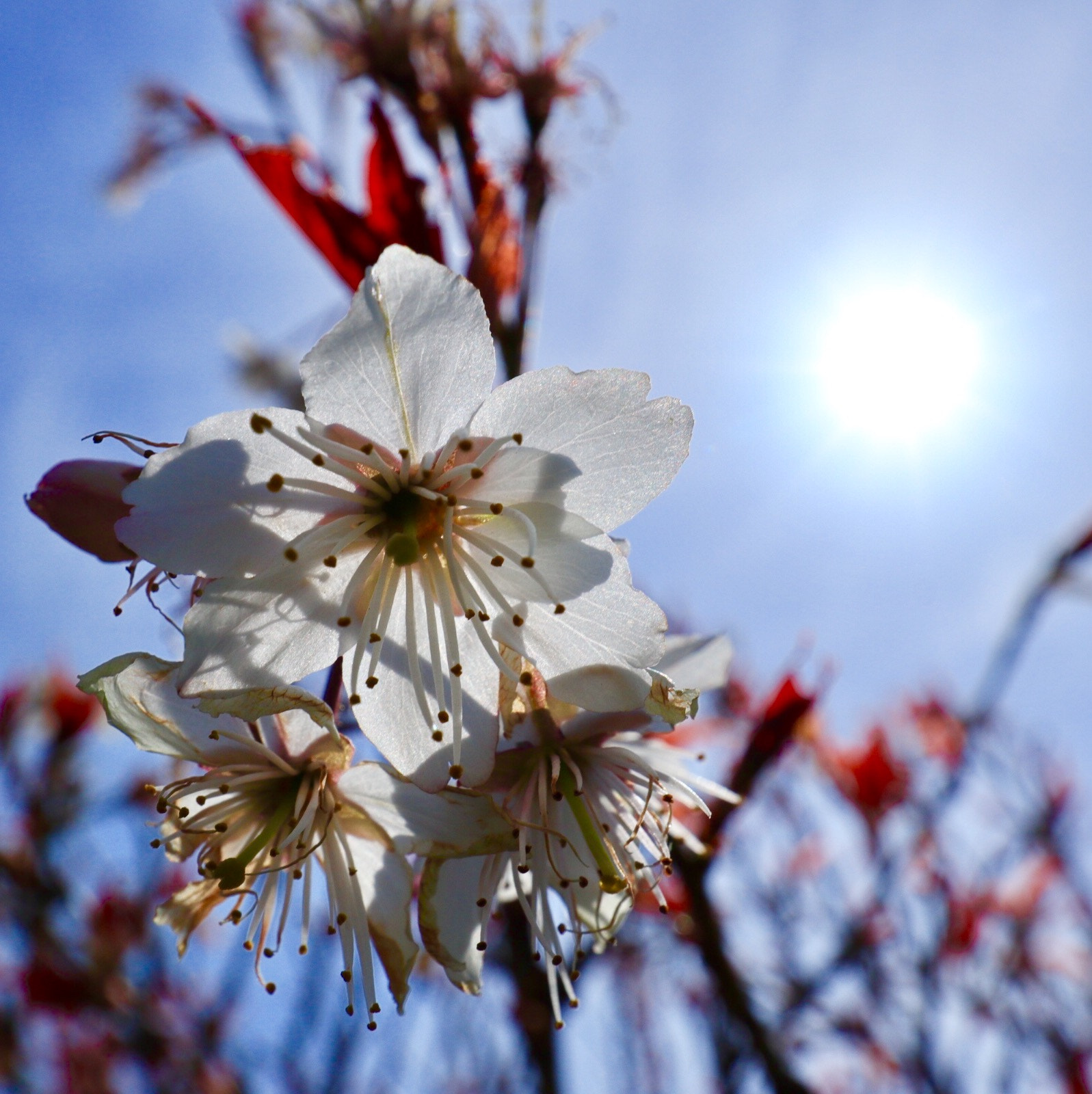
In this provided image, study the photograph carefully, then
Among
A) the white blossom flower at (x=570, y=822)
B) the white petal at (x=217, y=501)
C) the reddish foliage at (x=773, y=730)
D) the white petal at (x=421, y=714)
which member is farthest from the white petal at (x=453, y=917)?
the reddish foliage at (x=773, y=730)

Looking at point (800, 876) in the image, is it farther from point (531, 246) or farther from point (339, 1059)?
point (531, 246)

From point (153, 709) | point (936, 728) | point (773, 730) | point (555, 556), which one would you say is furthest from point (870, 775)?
point (153, 709)

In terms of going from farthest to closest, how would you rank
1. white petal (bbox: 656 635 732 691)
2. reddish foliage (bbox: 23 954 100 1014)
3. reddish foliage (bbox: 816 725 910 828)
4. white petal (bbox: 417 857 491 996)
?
reddish foliage (bbox: 816 725 910 828), reddish foliage (bbox: 23 954 100 1014), white petal (bbox: 656 635 732 691), white petal (bbox: 417 857 491 996)

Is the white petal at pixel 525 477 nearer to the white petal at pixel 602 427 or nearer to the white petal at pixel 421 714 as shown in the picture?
the white petal at pixel 602 427

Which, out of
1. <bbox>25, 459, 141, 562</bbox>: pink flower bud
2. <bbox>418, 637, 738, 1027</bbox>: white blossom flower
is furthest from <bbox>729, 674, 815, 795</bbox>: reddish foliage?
<bbox>25, 459, 141, 562</bbox>: pink flower bud

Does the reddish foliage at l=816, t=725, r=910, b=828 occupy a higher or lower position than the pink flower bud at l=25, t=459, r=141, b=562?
higher

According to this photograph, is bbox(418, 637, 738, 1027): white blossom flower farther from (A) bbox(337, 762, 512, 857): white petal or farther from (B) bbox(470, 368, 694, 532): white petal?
(B) bbox(470, 368, 694, 532): white petal

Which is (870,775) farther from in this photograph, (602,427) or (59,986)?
(59,986)
